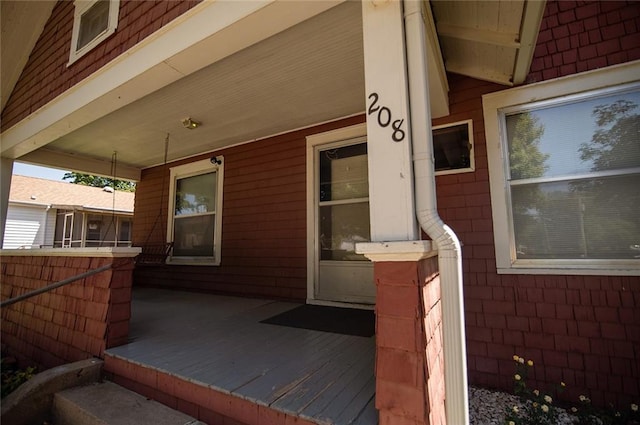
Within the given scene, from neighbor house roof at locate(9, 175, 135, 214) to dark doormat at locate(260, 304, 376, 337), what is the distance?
32.9 feet

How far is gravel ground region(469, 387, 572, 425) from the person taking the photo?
6.57ft

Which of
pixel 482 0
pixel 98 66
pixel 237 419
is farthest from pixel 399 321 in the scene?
pixel 98 66

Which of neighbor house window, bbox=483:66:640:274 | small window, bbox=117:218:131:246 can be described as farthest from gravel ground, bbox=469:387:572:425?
small window, bbox=117:218:131:246

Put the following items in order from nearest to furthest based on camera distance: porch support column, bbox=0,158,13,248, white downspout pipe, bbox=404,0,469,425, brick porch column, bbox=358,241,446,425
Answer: brick porch column, bbox=358,241,446,425
white downspout pipe, bbox=404,0,469,425
porch support column, bbox=0,158,13,248

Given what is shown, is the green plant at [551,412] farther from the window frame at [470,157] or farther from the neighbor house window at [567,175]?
the window frame at [470,157]

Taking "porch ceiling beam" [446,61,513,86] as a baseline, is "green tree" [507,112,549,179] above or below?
below

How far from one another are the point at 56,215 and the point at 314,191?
13.4 m

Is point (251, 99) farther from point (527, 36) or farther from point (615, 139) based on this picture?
point (615, 139)

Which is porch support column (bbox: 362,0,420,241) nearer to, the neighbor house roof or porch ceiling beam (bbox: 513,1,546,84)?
porch ceiling beam (bbox: 513,1,546,84)

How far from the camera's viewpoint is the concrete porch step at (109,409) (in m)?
1.62

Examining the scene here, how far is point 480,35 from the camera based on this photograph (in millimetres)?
2072

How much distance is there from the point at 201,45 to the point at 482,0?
1.90 meters

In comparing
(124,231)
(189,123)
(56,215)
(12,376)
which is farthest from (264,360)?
(124,231)

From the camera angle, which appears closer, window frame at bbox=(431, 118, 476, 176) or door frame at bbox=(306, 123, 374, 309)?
window frame at bbox=(431, 118, 476, 176)
